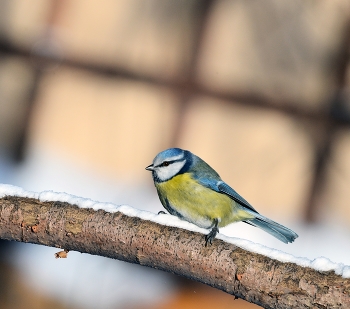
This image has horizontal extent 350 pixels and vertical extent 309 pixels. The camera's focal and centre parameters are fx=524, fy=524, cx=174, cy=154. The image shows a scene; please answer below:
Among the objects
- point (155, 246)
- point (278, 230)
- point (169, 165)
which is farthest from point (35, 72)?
point (155, 246)

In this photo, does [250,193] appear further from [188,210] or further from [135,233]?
[135,233]

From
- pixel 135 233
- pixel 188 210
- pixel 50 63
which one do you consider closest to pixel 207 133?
pixel 50 63

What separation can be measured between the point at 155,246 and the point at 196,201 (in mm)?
413

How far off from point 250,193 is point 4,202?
192 cm

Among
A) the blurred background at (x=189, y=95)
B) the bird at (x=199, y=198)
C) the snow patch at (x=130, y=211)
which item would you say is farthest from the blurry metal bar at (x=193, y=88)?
the snow patch at (x=130, y=211)

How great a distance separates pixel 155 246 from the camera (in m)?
1.34

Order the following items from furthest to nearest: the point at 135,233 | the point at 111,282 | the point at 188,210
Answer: the point at 111,282 → the point at 188,210 → the point at 135,233

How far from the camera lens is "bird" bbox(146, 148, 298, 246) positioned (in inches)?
68.0

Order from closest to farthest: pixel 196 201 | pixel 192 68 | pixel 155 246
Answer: pixel 155 246 < pixel 196 201 < pixel 192 68

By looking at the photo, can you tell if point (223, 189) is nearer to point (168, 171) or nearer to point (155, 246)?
point (168, 171)

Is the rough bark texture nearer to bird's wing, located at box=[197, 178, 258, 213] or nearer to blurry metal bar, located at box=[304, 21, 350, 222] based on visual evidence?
bird's wing, located at box=[197, 178, 258, 213]

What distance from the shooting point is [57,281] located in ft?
8.50

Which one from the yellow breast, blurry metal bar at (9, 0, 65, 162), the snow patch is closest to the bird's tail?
the yellow breast

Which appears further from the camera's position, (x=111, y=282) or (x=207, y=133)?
(x=207, y=133)
